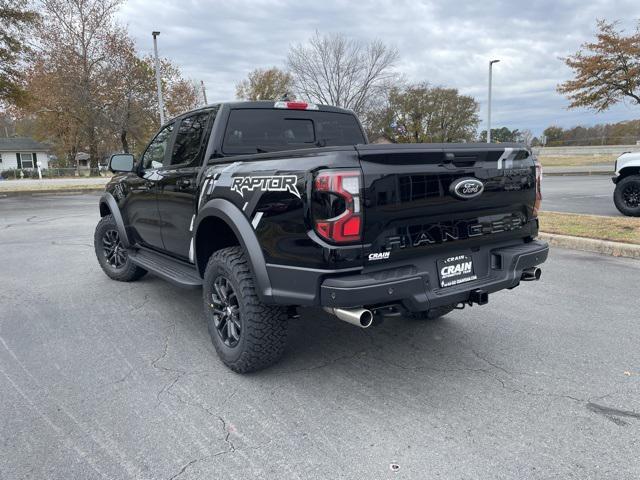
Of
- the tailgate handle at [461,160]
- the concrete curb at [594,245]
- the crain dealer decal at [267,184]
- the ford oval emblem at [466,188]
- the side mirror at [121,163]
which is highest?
the side mirror at [121,163]

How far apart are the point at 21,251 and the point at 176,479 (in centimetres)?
688

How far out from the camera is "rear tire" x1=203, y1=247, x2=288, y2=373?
302 centimetres

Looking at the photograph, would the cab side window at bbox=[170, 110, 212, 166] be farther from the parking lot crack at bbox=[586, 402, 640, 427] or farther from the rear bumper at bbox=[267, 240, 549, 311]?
the parking lot crack at bbox=[586, 402, 640, 427]

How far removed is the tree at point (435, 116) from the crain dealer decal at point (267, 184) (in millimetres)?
40963

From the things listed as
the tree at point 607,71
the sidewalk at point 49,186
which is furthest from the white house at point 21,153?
the tree at point 607,71

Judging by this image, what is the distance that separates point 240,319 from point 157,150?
240cm

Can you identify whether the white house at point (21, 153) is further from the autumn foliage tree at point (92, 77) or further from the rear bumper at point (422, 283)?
the rear bumper at point (422, 283)

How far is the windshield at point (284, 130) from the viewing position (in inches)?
152

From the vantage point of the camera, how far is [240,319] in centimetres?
316

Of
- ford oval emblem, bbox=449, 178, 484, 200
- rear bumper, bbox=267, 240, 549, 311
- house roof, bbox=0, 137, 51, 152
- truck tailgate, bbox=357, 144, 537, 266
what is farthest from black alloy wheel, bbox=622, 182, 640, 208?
house roof, bbox=0, 137, 51, 152

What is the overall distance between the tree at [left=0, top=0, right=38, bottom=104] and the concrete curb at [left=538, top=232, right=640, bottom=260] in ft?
60.7

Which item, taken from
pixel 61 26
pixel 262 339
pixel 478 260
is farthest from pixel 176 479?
pixel 61 26

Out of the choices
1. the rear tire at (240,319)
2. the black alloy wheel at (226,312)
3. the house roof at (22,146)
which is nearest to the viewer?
the rear tire at (240,319)

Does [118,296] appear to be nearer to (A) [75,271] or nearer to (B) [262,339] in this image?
(A) [75,271]
